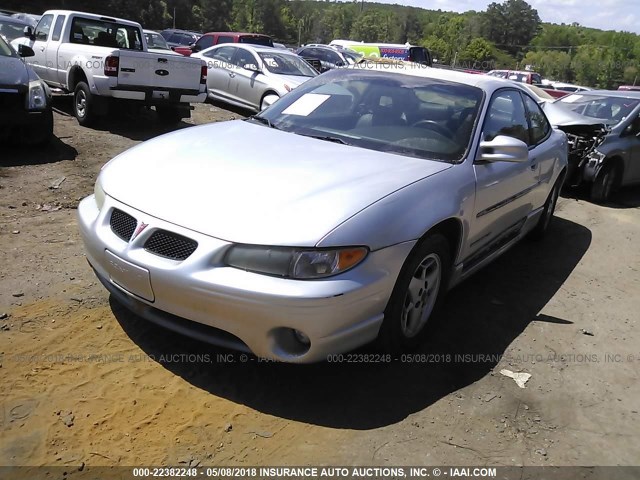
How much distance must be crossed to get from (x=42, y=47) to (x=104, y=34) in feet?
3.57

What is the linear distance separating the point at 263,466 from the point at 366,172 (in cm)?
160

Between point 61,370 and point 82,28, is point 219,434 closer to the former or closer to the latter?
point 61,370

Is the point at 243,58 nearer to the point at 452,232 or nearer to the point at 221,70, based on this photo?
the point at 221,70

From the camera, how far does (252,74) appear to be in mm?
11344

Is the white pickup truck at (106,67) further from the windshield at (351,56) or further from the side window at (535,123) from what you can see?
the windshield at (351,56)

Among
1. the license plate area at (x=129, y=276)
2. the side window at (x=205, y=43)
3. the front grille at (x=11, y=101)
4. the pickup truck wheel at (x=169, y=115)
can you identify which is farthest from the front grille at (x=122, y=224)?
the side window at (x=205, y=43)

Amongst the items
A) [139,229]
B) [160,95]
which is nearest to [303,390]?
[139,229]

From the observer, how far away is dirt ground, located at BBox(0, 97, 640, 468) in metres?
2.51

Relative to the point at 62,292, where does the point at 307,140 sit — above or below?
above

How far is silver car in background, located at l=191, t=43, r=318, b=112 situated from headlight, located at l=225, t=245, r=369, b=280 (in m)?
8.54

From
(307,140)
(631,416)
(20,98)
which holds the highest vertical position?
(307,140)

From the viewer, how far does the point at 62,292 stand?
3.63 m

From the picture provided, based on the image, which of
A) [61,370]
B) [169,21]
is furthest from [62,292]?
[169,21]

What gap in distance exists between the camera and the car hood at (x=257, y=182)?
8.68ft
